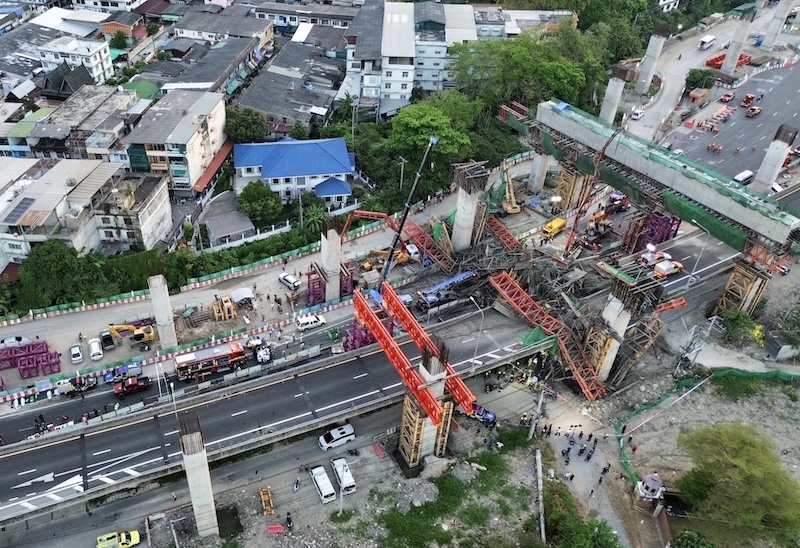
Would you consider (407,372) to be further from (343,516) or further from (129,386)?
(129,386)

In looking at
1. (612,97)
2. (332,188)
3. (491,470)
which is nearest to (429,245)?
(332,188)

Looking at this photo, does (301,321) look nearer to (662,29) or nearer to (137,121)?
(137,121)

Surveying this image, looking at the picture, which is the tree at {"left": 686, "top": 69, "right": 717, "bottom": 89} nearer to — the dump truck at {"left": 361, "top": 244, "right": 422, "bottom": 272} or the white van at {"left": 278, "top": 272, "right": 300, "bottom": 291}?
the dump truck at {"left": 361, "top": 244, "right": 422, "bottom": 272}

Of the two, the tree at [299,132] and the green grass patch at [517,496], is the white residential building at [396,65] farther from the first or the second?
the green grass patch at [517,496]

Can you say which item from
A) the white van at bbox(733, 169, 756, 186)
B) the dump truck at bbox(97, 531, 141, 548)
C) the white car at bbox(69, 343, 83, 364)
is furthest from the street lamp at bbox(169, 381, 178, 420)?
the white van at bbox(733, 169, 756, 186)

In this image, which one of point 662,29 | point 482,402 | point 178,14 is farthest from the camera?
point 178,14

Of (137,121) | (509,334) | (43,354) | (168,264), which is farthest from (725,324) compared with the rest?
(137,121)
